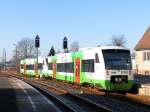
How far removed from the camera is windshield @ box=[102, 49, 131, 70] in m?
29.5

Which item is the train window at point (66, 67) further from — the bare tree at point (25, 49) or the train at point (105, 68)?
the bare tree at point (25, 49)

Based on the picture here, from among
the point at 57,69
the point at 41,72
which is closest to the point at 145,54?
the point at 41,72

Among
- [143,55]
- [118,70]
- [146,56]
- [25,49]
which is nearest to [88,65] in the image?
[118,70]

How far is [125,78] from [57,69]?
874 inches

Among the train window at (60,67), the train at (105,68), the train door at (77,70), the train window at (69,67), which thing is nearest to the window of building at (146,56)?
the train window at (60,67)

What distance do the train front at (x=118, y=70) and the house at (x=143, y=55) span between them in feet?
149

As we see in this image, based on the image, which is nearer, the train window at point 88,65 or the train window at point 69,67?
the train window at point 88,65

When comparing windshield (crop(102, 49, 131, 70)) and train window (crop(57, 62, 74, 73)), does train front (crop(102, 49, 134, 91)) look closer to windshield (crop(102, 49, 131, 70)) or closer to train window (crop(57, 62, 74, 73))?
windshield (crop(102, 49, 131, 70))

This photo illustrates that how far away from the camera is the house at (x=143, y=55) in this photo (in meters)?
75.3

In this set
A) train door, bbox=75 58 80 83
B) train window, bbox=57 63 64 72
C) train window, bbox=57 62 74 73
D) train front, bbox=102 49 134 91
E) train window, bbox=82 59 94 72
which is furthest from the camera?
train window, bbox=57 63 64 72

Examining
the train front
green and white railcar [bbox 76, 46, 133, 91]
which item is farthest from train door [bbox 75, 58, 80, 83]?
the train front

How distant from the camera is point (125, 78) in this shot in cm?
2959

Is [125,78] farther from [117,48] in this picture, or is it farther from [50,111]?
[50,111]

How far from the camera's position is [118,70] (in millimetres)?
29453
